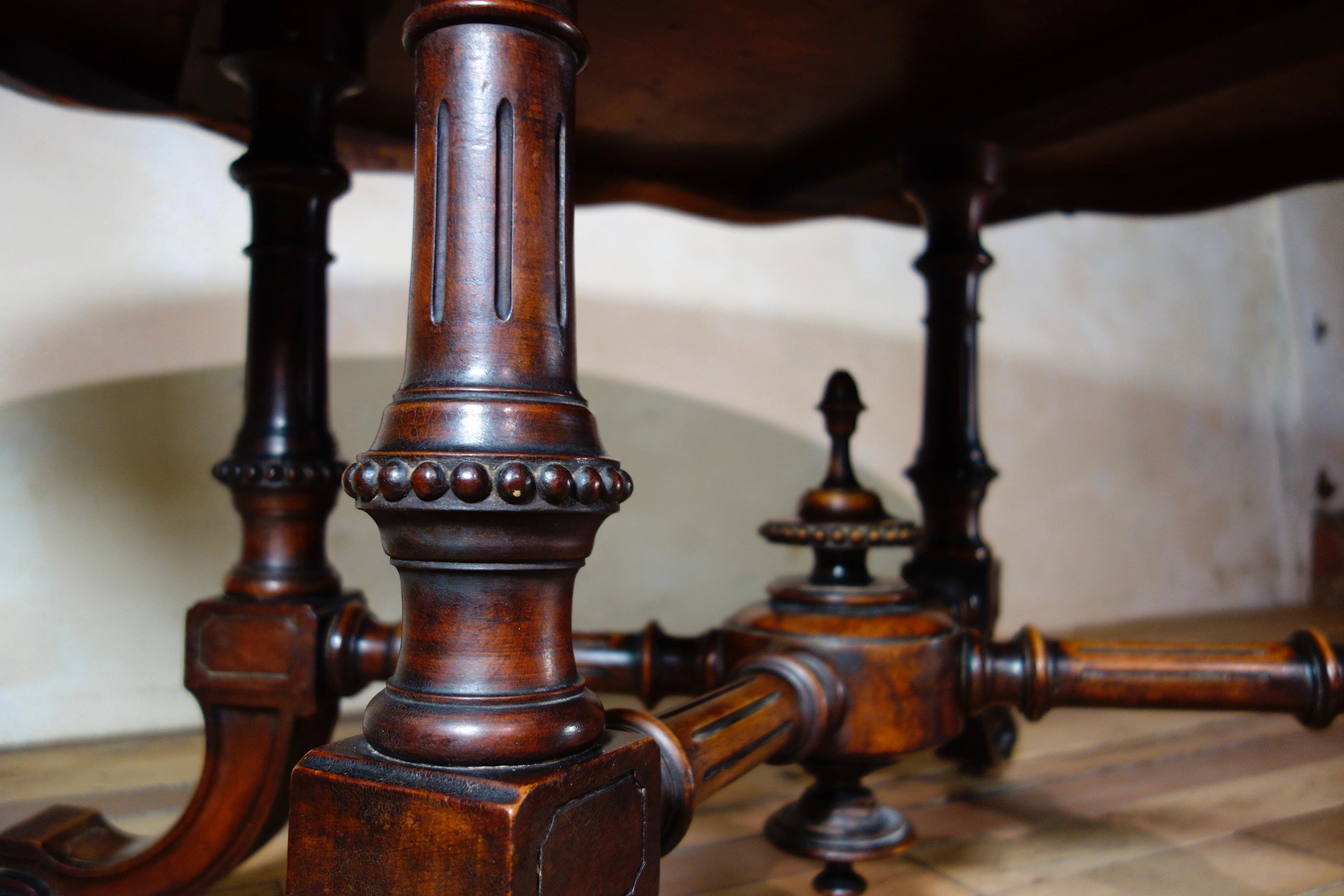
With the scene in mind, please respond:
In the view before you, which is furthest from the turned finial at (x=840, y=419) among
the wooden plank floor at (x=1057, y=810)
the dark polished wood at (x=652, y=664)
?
the wooden plank floor at (x=1057, y=810)

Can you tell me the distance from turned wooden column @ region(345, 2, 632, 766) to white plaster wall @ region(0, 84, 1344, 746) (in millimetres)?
1196

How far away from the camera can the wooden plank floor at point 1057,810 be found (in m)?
0.85

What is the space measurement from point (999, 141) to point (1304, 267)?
93.7 inches

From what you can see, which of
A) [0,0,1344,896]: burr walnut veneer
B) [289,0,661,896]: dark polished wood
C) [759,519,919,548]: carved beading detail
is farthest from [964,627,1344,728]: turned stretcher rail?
[289,0,661,896]: dark polished wood

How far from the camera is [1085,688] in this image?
787mm

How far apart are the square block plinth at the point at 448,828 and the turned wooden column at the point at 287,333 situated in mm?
418

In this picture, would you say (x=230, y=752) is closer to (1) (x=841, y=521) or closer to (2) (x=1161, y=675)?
(1) (x=841, y=521)

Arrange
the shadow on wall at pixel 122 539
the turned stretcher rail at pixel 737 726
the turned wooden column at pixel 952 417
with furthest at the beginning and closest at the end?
the shadow on wall at pixel 122 539
the turned wooden column at pixel 952 417
the turned stretcher rail at pixel 737 726

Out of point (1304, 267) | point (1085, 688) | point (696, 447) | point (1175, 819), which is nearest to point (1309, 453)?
point (1304, 267)

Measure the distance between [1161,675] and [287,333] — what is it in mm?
732

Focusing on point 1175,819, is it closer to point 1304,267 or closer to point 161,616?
point 161,616

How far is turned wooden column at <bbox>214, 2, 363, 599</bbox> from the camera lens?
31.5 inches

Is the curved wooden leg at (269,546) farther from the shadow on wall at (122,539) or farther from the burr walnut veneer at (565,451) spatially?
the shadow on wall at (122,539)

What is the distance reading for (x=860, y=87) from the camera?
34.3 inches
